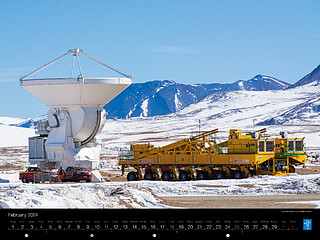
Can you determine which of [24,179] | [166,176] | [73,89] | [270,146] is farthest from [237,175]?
[24,179]

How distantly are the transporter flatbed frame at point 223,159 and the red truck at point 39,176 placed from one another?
6.13 metres

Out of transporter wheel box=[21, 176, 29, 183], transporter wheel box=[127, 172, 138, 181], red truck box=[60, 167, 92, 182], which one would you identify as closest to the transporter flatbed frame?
transporter wheel box=[127, 172, 138, 181]

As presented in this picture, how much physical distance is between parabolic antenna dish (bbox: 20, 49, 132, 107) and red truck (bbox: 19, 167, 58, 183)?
7.21 meters

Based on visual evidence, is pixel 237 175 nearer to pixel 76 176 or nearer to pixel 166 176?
pixel 166 176

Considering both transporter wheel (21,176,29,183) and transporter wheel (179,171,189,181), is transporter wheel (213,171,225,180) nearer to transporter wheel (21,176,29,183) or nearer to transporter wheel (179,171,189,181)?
transporter wheel (179,171,189,181)

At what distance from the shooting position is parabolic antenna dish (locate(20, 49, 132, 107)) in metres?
42.9

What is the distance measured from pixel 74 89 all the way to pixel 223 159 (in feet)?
40.8

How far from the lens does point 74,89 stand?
43.2 metres

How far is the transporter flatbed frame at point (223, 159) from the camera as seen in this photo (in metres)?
38.7

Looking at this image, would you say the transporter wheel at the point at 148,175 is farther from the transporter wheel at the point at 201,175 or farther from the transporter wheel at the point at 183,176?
the transporter wheel at the point at 201,175

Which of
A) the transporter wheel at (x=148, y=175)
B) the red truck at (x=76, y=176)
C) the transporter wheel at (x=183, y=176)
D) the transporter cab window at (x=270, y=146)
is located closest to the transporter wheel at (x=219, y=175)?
the transporter wheel at (x=183, y=176)

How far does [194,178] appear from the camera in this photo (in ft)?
130
